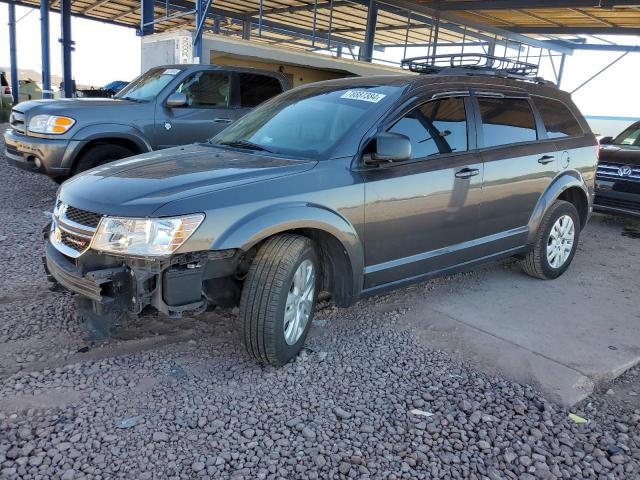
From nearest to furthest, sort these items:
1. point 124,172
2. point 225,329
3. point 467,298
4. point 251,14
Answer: point 124,172, point 225,329, point 467,298, point 251,14

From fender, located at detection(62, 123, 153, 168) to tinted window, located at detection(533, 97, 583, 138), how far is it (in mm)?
4571

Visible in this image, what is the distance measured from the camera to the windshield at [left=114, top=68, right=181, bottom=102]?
725 centimetres

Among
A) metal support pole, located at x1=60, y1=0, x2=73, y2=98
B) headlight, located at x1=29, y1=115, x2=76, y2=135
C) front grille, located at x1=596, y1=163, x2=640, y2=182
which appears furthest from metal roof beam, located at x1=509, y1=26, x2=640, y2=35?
headlight, located at x1=29, y1=115, x2=76, y2=135

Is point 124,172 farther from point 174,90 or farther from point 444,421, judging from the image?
point 174,90

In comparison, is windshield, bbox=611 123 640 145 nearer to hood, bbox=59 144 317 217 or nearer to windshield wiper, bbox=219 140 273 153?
windshield wiper, bbox=219 140 273 153

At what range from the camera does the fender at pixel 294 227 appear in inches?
117

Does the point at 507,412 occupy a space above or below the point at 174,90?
below

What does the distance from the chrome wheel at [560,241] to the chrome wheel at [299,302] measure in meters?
2.74

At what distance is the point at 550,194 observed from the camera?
4.94m

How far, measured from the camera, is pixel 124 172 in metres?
3.39

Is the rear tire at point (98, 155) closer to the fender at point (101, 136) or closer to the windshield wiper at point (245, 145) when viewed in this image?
the fender at point (101, 136)

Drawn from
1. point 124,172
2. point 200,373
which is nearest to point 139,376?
point 200,373

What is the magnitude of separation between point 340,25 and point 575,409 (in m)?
18.3

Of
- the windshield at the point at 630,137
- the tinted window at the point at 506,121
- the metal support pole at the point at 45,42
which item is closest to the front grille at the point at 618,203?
the windshield at the point at 630,137
